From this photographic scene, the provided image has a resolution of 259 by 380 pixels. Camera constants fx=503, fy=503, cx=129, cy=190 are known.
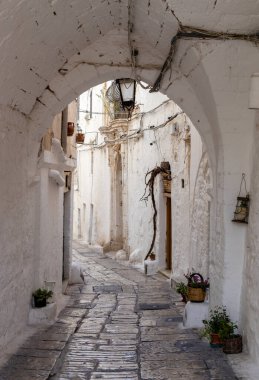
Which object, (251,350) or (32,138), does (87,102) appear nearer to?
(32,138)

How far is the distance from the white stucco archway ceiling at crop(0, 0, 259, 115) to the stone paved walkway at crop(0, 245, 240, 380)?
2.66m

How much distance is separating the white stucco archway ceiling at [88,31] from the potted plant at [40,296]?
249 cm

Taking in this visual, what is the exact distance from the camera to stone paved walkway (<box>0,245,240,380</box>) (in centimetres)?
478

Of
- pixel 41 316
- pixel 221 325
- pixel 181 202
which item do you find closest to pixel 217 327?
pixel 221 325

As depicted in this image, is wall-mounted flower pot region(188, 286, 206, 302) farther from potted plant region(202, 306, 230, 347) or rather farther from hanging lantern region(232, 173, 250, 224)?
hanging lantern region(232, 173, 250, 224)

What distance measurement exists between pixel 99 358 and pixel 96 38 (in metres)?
3.68

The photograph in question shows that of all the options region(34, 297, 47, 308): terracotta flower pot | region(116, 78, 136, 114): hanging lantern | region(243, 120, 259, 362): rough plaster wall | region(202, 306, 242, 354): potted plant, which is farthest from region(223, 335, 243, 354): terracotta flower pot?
region(116, 78, 136, 114): hanging lantern

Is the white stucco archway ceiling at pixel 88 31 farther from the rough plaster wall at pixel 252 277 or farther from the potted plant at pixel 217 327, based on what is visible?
the potted plant at pixel 217 327

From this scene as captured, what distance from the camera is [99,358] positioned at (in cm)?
530

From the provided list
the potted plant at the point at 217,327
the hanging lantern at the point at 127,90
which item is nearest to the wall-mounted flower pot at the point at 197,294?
the potted plant at the point at 217,327

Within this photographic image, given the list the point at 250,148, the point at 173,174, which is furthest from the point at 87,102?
the point at 250,148

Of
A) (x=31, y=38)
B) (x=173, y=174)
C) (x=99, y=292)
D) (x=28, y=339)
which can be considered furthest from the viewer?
(x=173, y=174)

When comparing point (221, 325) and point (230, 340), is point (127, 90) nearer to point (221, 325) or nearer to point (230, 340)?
point (221, 325)

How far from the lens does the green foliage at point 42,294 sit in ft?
22.4
